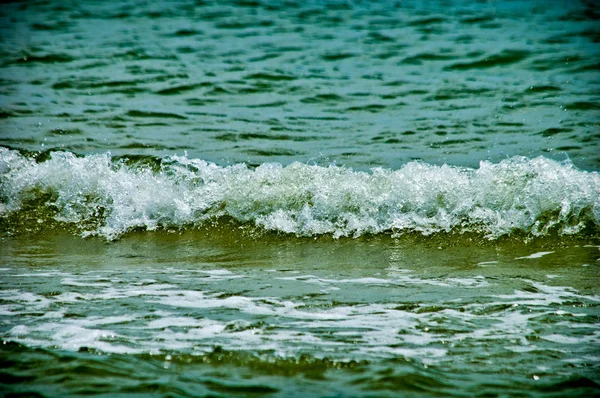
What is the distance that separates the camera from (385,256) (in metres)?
3.97

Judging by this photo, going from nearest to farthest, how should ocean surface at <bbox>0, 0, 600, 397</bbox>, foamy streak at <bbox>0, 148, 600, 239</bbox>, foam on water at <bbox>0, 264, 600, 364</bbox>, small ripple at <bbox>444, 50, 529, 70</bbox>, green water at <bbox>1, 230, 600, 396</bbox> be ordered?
green water at <bbox>1, 230, 600, 396</bbox> → ocean surface at <bbox>0, 0, 600, 397</bbox> → foam on water at <bbox>0, 264, 600, 364</bbox> → foamy streak at <bbox>0, 148, 600, 239</bbox> → small ripple at <bbox>444, 50, 529, 70</bbox>

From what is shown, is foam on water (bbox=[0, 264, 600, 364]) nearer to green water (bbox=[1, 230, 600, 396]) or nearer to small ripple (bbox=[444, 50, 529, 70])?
green water (bbox=[1, 230, 600, 396])

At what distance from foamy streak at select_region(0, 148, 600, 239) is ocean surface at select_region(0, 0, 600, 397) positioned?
16 mm

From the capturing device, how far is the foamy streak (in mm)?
4422

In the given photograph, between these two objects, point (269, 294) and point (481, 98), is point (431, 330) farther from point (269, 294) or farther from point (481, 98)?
point (481, 98)

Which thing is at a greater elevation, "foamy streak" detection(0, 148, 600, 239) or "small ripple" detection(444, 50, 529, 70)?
"small ripple" detection(444, 50, 529, 70)

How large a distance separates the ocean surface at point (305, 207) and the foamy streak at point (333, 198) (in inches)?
0.6

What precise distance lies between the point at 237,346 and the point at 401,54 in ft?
23.0

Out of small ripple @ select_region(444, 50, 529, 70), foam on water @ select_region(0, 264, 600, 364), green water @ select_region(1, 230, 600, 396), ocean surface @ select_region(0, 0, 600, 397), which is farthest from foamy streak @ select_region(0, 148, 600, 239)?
small ripple @ select_region(444, 50, 529, 70)

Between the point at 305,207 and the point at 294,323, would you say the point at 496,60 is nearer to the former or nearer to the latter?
the point at 305,207

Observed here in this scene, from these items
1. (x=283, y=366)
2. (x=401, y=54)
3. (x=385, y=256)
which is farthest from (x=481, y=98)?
(x=283, y=366)

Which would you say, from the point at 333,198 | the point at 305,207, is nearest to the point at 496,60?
the point at 333,198

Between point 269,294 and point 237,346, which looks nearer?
point 237,346

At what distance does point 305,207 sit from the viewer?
460 cm
